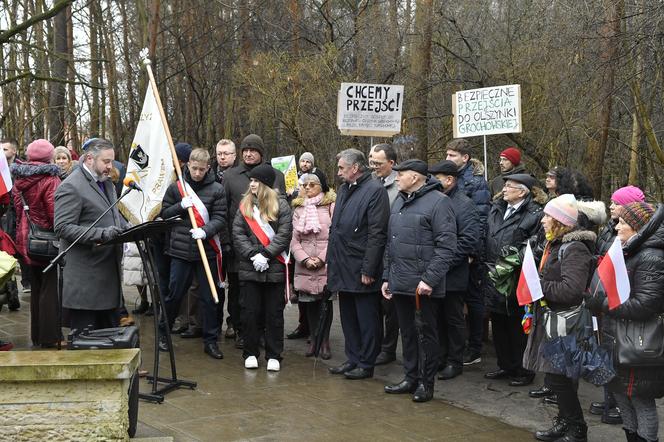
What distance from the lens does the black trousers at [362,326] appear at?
7645 mm

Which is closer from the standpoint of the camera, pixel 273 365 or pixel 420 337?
pixel 420 337

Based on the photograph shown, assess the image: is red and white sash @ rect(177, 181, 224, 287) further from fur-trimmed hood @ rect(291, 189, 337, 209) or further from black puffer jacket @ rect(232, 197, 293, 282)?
fur-trimmed hood @ rect(291, 189, 337, 209)

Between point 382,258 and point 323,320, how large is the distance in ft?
3.44

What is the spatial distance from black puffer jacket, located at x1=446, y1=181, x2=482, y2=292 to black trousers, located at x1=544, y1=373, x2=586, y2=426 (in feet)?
6.67

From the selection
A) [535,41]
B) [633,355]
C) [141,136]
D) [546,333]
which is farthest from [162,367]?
[535,41]

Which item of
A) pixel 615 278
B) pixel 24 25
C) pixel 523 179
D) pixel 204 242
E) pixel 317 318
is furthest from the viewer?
pixel 24 25

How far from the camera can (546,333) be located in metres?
5.69

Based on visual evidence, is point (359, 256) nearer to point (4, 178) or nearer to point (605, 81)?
point (4, 178)

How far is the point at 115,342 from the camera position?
5.49 m

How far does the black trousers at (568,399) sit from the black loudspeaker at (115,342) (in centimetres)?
279

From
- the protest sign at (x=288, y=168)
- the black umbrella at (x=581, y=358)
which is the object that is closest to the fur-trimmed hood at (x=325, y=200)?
the black umbrella at (x=581, y=358)

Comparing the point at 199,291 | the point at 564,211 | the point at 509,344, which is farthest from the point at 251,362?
the point at 564,211

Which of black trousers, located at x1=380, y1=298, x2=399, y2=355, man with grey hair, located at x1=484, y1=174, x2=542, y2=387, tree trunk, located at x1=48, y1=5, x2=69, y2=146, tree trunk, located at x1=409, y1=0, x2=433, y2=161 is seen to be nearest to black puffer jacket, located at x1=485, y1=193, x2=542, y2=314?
man with grey hair, located at x1=484, y1=174, x2=542, y2=387

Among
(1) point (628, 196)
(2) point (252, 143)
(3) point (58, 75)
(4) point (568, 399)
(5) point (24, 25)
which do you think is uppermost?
(3) point (58, 75)
